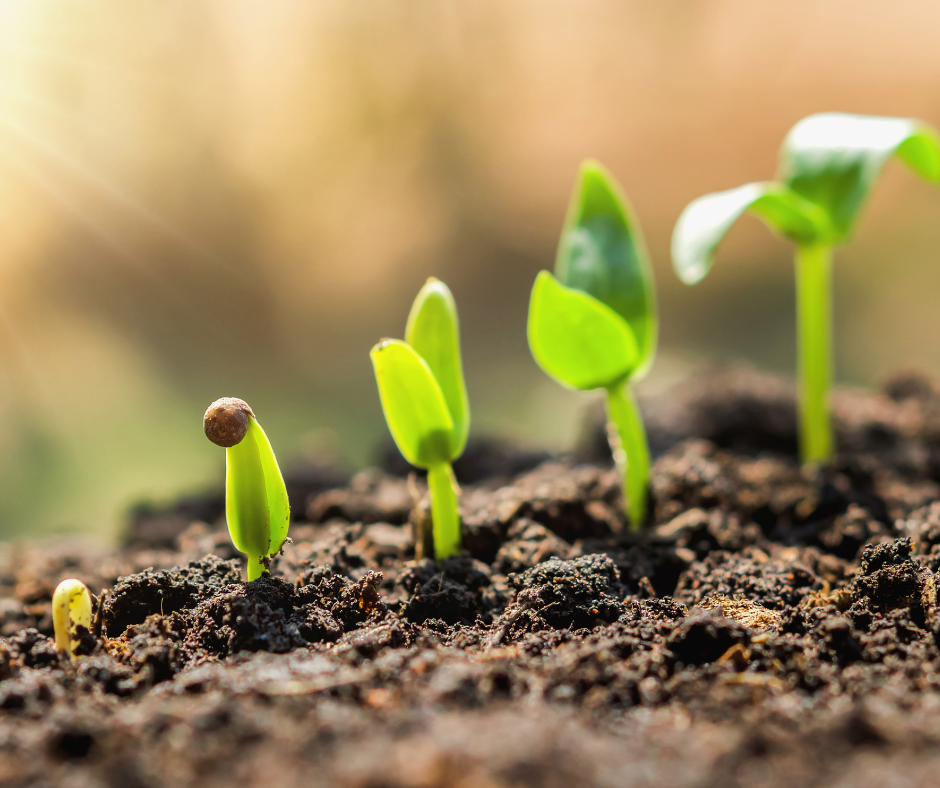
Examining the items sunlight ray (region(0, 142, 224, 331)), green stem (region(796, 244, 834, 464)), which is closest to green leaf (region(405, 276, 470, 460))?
green stem (region(796, 244, 834, 464))

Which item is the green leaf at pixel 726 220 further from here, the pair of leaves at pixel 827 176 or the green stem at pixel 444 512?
the green stem at pixel 444 512

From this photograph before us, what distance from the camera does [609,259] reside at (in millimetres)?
1048

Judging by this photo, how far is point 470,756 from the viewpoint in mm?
410

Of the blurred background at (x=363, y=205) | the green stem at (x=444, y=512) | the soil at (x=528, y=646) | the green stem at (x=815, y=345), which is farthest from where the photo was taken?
the blurred background at (x=363, y=205)

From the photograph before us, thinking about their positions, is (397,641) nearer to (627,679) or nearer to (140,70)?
(627,679)

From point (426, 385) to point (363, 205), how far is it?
130cm

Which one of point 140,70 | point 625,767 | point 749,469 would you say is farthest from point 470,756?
point 140,70

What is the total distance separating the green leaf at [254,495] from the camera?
0.76 meters

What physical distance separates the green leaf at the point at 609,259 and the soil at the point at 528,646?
27cm

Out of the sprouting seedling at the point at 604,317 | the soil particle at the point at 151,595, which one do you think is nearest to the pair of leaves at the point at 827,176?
the sprouting seedling at the point at 604,317

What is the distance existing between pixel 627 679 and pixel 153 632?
0.47 m

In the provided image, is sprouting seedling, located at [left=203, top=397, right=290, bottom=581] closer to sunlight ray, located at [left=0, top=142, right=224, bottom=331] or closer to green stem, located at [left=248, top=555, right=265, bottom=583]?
green stem, located at [left=248, top=555, right=265, bottom=583]

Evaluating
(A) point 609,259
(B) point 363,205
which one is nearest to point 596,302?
(A) point 609,259

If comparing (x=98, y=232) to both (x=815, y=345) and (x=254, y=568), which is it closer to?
(x=254, y=568)
